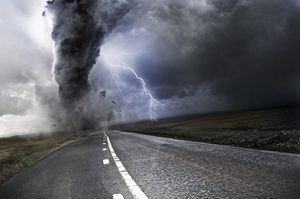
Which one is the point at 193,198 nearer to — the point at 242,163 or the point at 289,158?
the point at 242,163

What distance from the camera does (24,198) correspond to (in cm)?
816

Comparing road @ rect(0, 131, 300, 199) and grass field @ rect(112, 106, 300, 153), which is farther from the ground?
road @ rect(0, 131, 300, 199)

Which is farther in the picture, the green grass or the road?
the green grass

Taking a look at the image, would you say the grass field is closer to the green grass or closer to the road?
the road

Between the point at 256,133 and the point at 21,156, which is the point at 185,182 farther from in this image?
the point at 21,156

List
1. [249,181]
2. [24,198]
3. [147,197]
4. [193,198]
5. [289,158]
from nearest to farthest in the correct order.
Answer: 1. [193,198]
2. [147,197]
3. [249,181]
4. [24,198]
5. [289,158]

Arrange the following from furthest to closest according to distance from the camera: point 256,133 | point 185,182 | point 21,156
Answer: point 21,156 → point 256,133 → point 185,182

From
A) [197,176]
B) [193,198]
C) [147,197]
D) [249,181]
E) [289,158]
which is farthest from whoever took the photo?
[289,158]

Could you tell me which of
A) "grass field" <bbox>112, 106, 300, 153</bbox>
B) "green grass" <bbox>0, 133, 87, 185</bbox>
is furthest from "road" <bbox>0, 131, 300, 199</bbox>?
"green grass" <bbox>0, 133, 87, 185</bbox>

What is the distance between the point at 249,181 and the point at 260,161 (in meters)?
3.20

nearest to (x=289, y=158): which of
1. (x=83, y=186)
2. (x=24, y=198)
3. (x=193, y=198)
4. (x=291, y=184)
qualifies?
(x=291, y=184)

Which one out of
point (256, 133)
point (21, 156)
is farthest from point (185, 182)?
point (21, 156)

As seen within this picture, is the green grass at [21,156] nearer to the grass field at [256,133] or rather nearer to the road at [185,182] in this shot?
the road at [185,182]

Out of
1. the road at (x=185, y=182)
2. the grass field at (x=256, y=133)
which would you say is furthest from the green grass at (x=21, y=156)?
the grass field at (x=256, y=133)
